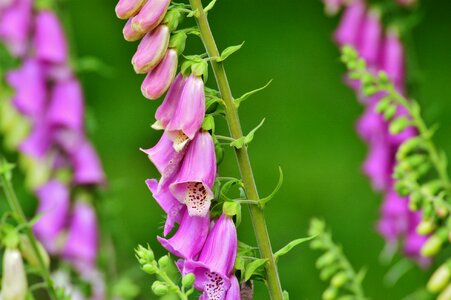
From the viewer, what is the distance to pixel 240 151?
1.15 metres

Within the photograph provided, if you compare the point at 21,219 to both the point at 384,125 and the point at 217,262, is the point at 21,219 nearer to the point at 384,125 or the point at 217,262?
the point at 217,262

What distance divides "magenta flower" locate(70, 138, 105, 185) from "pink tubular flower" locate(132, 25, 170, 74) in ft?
4.27

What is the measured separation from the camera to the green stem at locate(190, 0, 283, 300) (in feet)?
3.76

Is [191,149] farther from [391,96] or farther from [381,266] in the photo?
[381,266]

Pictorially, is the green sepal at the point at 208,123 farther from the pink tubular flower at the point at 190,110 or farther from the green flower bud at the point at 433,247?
the green flower bud at the point at 433,247

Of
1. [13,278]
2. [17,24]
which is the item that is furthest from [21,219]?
[17,24]

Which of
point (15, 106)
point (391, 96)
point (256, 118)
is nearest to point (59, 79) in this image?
point (15, 106)

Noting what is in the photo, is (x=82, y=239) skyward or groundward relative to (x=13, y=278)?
groundward

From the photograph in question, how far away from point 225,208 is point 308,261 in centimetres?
201

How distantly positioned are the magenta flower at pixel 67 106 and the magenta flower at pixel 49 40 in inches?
2.5

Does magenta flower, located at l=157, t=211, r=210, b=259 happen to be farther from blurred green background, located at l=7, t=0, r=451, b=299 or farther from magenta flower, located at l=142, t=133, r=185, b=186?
blurred green background, located at l=7, t=0, r=451, b=299

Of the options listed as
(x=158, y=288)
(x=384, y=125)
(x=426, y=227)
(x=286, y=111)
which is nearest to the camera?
(x=158, y=288)

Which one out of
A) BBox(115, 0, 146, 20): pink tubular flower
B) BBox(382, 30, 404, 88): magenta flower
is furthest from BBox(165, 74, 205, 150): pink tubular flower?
BBox(382, 30, 404, 88): magenta flower

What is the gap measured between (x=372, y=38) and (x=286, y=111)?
1899 mm
